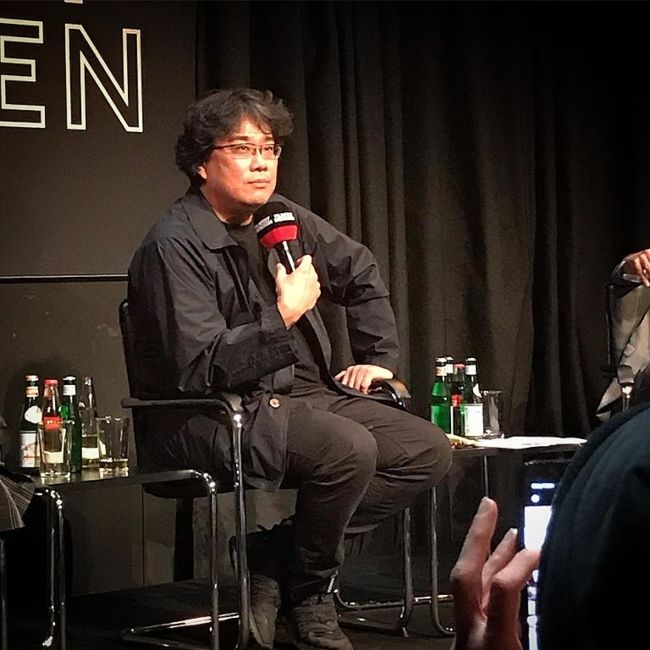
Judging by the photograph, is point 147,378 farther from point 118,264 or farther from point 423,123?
point 423,123

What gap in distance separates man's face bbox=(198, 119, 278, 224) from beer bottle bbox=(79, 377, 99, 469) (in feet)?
1.93

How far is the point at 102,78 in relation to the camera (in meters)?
3.57

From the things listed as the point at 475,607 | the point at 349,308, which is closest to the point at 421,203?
the point at 349,308

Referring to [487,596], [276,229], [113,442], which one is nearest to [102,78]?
[276,229]

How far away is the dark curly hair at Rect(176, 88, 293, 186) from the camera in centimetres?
304

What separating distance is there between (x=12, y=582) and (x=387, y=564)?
1.15m

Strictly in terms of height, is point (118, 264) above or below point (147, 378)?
above

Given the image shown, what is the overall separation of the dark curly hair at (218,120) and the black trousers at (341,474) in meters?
0.64

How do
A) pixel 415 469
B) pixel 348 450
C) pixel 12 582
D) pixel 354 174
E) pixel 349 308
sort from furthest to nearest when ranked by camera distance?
pixel 354 174 < pixel 12 582 < pixel 349 308 < pixel 415 469 < pixel 348 450

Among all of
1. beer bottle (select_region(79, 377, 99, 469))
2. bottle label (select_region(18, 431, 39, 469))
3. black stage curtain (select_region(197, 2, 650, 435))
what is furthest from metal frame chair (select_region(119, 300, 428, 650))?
black stage curtain (select_region(197, 2, 650, 435))

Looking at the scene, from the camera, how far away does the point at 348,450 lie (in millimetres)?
2742

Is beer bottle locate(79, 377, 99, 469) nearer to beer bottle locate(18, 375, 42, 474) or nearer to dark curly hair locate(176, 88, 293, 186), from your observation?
beer bottle locate(18, 375, 42, 474)

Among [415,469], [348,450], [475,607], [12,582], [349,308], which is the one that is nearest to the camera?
[475,607]

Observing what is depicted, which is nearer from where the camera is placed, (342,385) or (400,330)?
(342,385)
